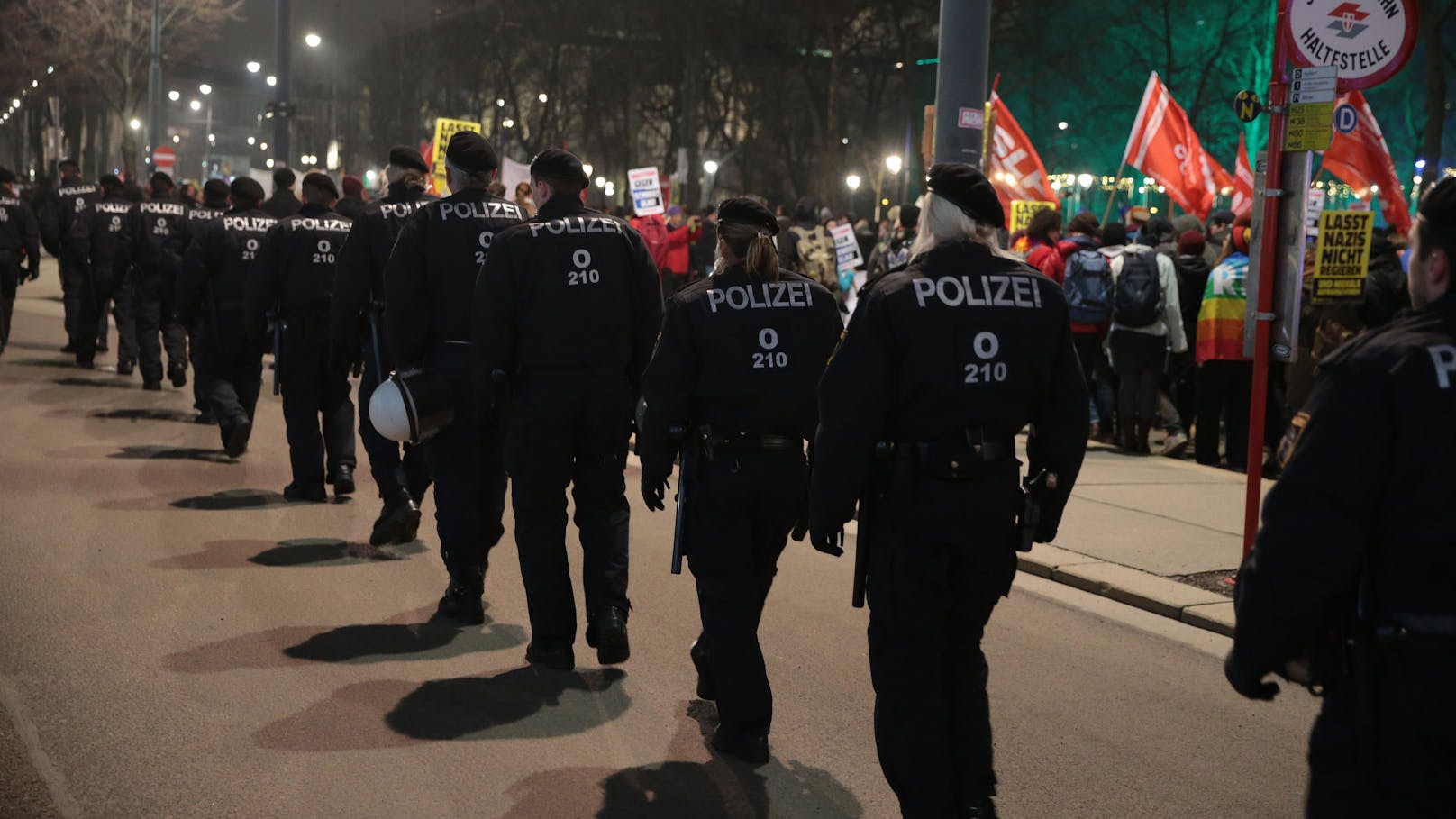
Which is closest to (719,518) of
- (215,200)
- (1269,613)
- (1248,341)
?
(1269,613)

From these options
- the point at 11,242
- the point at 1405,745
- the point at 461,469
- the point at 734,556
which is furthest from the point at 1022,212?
the point at 1405,745

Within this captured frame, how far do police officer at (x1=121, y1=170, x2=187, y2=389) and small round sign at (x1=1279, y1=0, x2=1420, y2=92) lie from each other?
11.2 m

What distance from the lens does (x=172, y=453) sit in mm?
12008

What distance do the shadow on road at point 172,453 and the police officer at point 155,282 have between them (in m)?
3.61

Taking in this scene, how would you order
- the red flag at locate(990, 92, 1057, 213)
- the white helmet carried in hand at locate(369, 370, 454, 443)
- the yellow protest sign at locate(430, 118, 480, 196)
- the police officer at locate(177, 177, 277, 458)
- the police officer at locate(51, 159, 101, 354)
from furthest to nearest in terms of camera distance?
the yellow protest sign at locate(430, 118, 480, 196), the police officer at locate(51, 159, 101, 354), the red flag at locate(990, 92, 1057, 213), the police officer at locate(177, 177, 277, 458), the white helmet carried in hand at locate(369, 370, 454, 443)

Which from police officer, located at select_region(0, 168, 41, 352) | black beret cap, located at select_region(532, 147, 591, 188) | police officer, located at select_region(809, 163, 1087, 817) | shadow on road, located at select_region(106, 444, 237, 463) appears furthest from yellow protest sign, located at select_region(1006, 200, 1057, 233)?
police officer, located at select_region(809, 163, 1087, 817)

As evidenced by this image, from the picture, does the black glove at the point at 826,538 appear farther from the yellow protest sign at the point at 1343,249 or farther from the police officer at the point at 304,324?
the yellow protest sign at the point at 1343,249

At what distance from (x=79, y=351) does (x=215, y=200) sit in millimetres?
4482

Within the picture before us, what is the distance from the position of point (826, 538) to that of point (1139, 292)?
9425mm

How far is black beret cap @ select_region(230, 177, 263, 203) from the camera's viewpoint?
11984 millimetres

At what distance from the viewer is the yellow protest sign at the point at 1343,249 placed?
1001cm

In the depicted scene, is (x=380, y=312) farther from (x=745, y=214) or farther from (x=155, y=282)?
(x=155, y=282)

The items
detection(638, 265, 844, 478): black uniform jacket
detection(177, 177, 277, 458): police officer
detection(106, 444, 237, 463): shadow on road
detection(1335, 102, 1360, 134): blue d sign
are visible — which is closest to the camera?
detection(638, 265, 844, 478): black uniform jacket

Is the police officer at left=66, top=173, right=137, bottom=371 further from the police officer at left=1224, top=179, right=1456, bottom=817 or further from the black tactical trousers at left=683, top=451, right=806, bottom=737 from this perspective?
the police officer at left=1224, top=179, right=1456, bottom=817
